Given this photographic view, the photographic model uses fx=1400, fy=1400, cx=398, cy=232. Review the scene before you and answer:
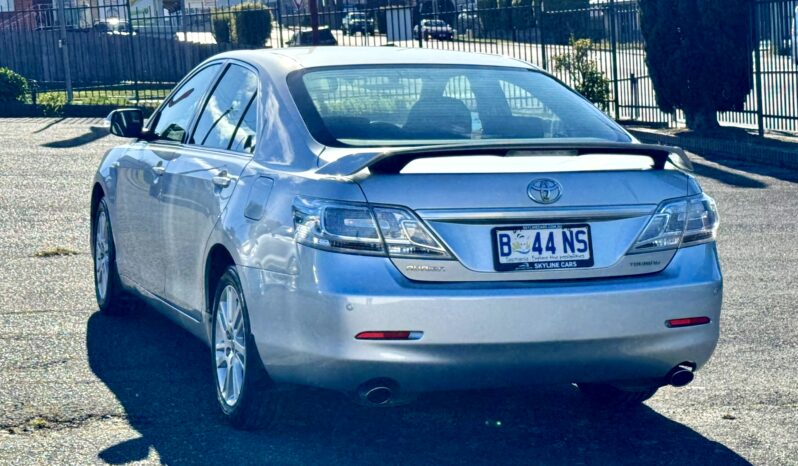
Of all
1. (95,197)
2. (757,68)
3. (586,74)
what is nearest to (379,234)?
(95,197)

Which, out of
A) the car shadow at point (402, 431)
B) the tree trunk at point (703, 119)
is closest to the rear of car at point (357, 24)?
the tree trunk at point (703, 119)

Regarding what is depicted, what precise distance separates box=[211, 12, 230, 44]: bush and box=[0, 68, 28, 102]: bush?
4.37m

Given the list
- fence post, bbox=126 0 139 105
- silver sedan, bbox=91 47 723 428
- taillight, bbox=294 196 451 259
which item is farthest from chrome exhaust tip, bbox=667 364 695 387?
fence post, bbox=126 0 139 105

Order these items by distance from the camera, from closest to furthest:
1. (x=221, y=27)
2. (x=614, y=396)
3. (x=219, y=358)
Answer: (x=219, y=358) < (x=614, y=396) < (x=221, y=27)

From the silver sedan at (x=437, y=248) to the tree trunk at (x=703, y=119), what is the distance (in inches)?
557

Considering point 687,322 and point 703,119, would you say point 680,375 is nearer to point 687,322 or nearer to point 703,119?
point 687,322

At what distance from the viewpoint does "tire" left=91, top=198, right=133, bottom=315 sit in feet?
26.0

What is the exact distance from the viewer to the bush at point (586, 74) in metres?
21.7

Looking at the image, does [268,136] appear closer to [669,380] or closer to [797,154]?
[669,380]

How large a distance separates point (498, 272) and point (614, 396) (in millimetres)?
1402

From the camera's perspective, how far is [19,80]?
24.6 m

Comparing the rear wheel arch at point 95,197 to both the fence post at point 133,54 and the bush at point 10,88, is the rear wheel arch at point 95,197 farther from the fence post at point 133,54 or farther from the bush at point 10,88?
the fence post at point 133,54

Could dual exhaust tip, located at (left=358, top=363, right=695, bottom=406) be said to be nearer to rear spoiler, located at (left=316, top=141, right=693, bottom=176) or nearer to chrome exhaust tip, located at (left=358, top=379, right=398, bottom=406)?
chrome exhaust tip, located at (left=358, top=379, right=398, bottom=406)

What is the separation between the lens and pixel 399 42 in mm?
26031
